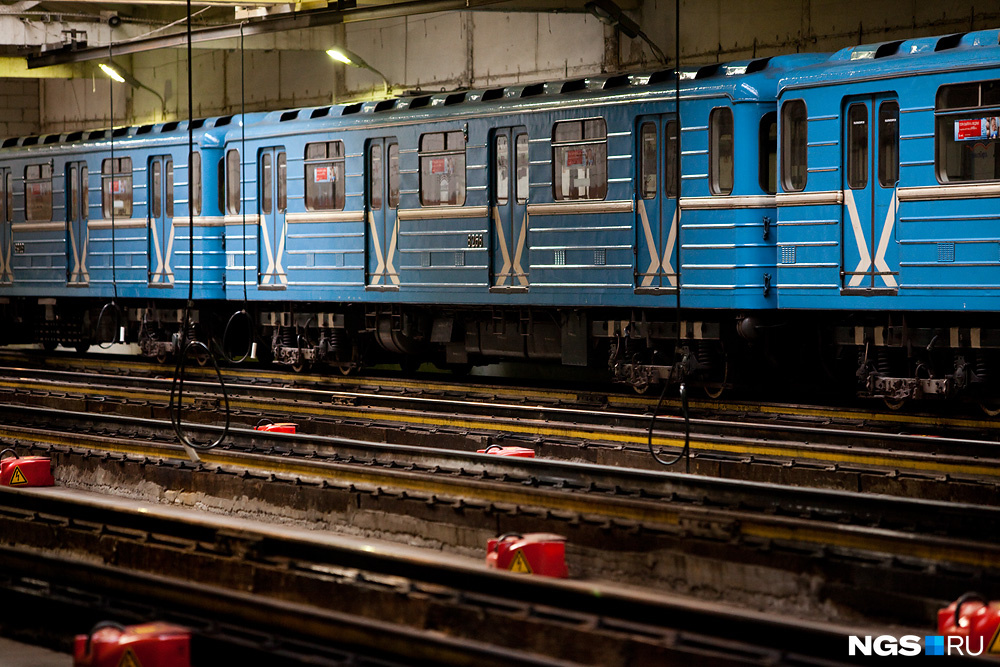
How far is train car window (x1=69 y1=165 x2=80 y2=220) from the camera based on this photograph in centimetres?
2370

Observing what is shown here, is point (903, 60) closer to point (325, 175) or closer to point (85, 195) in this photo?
point (325, 175)

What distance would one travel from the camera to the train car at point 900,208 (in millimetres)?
12359

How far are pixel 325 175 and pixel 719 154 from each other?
6.87 metres

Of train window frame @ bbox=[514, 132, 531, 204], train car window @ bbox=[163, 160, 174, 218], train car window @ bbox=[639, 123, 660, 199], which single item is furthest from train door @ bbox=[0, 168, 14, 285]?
train car window @ bbox=[639, 123, 660, 199]

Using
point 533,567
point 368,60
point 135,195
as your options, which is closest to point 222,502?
point 533,567

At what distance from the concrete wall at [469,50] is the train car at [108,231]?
3409mm

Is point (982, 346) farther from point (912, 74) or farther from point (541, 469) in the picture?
point (541, 469)

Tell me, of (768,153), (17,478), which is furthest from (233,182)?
(768,153)

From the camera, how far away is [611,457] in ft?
39.0

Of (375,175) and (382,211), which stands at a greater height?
(375,175)

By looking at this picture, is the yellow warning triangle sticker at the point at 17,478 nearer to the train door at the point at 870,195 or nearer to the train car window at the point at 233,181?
the train door at the point at 870,195

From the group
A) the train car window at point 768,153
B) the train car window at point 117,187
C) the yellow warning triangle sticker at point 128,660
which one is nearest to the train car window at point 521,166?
the train car window at point 768,153

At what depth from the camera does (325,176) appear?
62.5 ft

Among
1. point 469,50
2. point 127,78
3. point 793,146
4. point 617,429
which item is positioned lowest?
point 617,429
